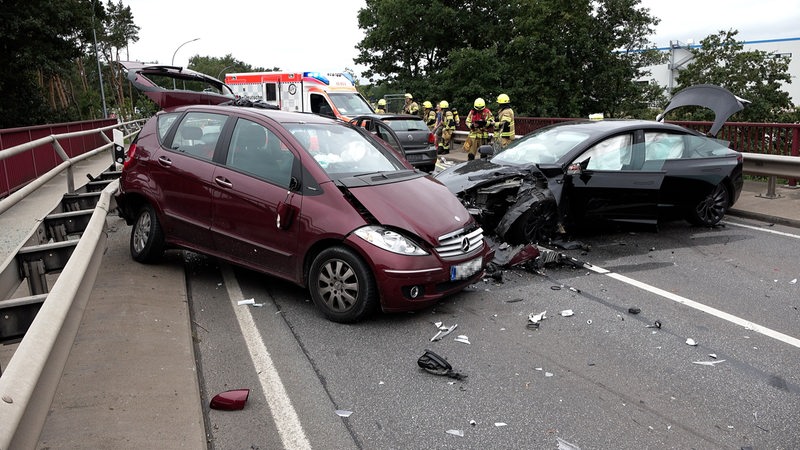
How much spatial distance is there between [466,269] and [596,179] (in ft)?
9.95

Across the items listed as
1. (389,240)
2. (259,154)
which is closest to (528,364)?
(389,240)

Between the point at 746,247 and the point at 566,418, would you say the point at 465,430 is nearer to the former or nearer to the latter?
the point at 566,418

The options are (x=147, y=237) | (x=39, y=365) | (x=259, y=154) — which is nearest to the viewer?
(x=39, y=365)

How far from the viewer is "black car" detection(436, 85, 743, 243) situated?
7008 mm

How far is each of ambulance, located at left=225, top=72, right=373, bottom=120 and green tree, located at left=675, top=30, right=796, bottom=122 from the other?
718 inches

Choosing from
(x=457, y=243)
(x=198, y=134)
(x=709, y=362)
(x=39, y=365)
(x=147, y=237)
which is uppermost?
(x=198, y=134)

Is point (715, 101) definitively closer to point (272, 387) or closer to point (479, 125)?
point (479, 125)

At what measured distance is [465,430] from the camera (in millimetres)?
3424

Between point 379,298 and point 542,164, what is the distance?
11.6 feet

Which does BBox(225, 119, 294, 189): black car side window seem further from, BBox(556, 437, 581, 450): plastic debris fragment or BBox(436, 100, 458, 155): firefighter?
BBox(436, 100, 458, 155): firefighter

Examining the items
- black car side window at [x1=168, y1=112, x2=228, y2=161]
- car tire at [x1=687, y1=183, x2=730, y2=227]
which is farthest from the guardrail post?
black car side window at [x1=168, y1=112, x2=228, y2=161]

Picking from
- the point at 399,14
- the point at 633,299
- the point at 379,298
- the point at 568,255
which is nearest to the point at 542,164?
the point at 568,255

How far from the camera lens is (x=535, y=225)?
6957 mm

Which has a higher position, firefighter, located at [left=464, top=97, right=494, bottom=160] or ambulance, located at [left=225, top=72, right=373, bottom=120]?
ambulance, located at [left=225, top=72, right=373, bottom=120]
